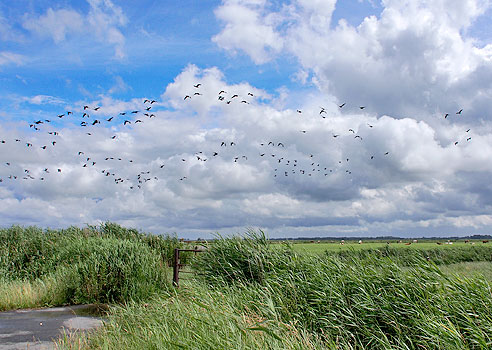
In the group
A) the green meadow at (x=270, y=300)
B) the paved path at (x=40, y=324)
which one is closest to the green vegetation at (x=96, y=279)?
the green meadow at (x=270, y=300)

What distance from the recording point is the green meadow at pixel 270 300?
6414mm

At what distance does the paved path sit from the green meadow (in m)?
0.61

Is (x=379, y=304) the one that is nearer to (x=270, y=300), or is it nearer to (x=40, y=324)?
(x=270, y=300)

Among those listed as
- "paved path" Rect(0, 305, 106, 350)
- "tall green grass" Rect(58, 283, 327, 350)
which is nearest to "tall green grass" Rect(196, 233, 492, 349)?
"tall green grass" Rect(58, 283, 327, 350)

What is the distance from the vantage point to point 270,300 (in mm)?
6773

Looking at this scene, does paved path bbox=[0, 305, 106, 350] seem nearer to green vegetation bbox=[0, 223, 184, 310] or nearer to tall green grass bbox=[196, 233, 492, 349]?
green vegetation bbox=[0, 223, 184, 310]

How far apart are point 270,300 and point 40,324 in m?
6.94

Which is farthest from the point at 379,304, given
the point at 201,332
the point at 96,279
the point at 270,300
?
the point at 96,279

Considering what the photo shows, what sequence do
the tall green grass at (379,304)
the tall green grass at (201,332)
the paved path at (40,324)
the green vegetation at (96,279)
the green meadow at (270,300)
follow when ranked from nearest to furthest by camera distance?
the tall green grass at (201,332) → the green meadow at (270,300) → the tall green grass at (379,304) → the paved path at (40,324) → the green vegetation at (96,279)

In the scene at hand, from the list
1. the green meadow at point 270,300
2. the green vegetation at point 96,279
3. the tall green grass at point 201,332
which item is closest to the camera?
the tall green grass at point 201,332

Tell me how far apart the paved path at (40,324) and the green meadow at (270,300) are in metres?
0.61

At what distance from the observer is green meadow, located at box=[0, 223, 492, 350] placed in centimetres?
641

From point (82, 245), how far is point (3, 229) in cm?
707

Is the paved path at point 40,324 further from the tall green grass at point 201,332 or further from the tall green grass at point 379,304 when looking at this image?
the tall green grass at point 379,304
